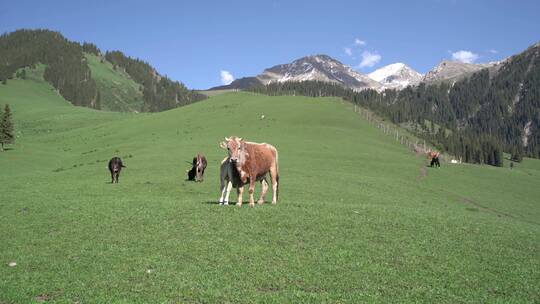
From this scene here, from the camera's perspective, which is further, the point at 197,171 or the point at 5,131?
the point at 5,131

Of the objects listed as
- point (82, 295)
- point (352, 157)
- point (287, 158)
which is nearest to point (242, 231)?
point (82, 295)

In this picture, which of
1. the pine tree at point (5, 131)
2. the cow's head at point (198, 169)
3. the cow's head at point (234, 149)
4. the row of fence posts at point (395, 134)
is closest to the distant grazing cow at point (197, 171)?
the cow's head at point (198, 169)

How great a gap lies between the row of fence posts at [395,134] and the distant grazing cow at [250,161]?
78421 mm

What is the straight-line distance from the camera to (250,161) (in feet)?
64.4

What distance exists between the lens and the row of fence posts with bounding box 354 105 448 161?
9879 centimetres

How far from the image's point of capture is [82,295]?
1013 cm

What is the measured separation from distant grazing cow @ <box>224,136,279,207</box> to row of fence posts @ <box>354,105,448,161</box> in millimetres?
78421

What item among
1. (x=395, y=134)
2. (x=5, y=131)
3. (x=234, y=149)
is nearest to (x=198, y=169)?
(x=234, y=149)

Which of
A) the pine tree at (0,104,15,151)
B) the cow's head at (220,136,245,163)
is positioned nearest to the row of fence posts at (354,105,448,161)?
the pine tree at (0,104,15,151)

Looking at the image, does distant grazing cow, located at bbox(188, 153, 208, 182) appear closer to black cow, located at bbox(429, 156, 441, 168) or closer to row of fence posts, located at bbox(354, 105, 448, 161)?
black cow, located at bbox(429, 156, 441, 168)

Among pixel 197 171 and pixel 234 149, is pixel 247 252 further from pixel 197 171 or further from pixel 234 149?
pixel 197 171

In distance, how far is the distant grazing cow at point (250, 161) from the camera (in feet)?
61.9

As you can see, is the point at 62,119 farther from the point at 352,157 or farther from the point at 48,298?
the point at 48,298

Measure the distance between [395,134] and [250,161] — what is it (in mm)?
95446
